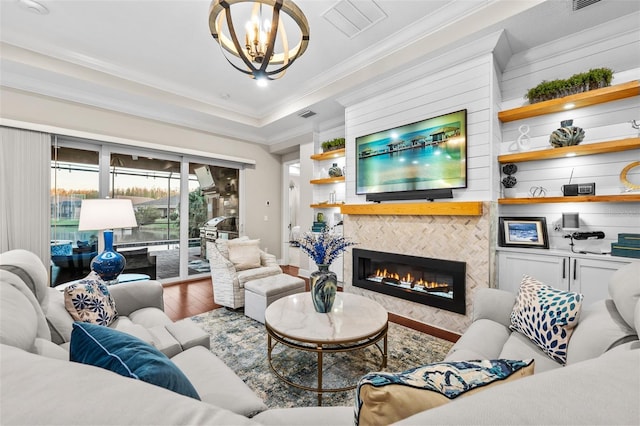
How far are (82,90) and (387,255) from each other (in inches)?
184

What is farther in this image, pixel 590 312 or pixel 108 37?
pixel 108 37

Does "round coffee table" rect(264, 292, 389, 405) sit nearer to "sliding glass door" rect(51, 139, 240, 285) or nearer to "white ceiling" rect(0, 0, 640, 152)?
"sliding glass door" rect(51, 139, 240, 285)

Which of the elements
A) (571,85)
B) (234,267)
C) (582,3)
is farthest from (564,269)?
(234,267)

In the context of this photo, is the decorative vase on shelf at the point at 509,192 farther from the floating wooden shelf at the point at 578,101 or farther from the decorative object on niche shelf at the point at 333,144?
the decorative object on niche shelf at the point at 333,144

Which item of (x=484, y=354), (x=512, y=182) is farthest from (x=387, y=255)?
(x=484, y=354)

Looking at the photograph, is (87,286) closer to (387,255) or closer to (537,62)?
(387,255)

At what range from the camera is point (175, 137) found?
4.60 m

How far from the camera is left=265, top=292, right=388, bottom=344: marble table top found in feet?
5.71

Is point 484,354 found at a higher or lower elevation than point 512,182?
lower

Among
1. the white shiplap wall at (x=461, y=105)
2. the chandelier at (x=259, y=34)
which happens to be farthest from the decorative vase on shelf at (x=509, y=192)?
the chandelier at (x=259, y=34)

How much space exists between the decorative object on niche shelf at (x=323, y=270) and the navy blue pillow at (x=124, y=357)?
4.54ft

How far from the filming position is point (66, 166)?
12.1ft

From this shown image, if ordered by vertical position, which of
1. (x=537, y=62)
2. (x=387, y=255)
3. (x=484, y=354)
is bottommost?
(x=484, y=354)

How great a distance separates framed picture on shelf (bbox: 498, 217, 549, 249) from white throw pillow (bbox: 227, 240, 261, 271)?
3.02 metres
